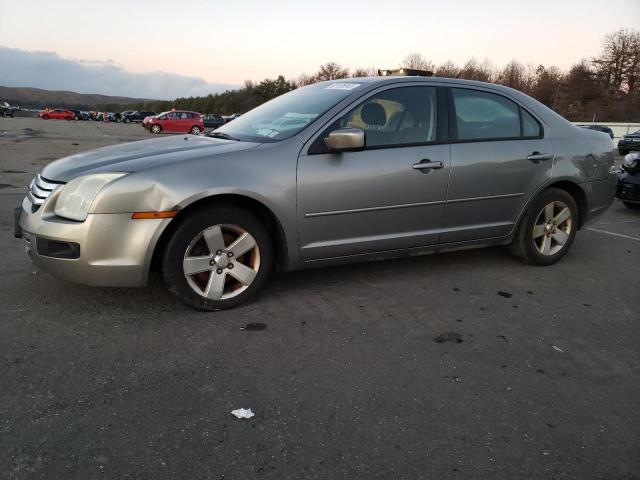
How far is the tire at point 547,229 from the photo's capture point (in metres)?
4.65

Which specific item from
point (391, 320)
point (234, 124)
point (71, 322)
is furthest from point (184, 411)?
point (234, 124)

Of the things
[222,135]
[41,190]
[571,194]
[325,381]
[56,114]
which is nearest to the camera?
[325,381]

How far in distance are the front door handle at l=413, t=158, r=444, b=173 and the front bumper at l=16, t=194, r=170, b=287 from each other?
6.21 ft

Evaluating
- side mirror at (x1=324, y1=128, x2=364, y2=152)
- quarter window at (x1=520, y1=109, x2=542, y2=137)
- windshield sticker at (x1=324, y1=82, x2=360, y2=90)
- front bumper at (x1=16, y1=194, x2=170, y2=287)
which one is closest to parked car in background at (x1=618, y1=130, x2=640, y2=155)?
quarter window at (x1=520, y1=109, x2=542, y2=137)

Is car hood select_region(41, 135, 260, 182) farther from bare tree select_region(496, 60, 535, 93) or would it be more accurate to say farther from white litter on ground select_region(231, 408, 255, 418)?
bare tree select_region(496, 60, 535, 93)

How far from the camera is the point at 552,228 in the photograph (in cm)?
479

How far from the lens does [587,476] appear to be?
2021 mm

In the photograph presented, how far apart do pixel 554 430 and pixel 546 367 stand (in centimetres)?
64

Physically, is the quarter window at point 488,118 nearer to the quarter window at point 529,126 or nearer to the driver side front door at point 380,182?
the quarter window at point 529,126

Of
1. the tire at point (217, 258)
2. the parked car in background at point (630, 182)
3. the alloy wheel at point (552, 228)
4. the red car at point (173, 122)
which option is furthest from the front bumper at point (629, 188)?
the red car at point (173, 122)

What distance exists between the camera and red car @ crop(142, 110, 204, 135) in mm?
36188

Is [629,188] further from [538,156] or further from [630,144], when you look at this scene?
[630,144]

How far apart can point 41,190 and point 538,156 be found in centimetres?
394

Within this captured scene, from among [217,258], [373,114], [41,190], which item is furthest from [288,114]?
[41,190]
